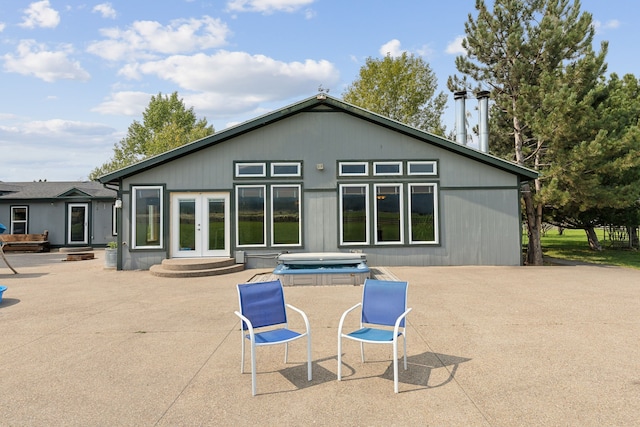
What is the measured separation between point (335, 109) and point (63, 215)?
16709mm

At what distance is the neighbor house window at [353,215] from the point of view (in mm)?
11867

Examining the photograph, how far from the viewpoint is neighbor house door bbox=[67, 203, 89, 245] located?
20391mm

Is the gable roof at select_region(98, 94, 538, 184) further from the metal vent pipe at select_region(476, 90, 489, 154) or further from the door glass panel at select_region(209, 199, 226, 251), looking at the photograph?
the metal vent pipe at select_region(476, 90, 489, 154)

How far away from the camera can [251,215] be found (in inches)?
467

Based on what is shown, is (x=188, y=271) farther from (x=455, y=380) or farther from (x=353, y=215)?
(x=455, y=380)

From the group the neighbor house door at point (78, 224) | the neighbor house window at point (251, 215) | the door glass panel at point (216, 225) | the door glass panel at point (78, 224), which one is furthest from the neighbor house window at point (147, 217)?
the door glass panel at point (78, 224)

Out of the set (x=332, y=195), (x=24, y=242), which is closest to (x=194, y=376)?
(x=332, y=195)

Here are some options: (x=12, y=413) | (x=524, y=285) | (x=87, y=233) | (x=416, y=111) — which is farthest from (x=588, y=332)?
(x=416, y=111)

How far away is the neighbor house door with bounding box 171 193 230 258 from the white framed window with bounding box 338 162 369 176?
12.0ft

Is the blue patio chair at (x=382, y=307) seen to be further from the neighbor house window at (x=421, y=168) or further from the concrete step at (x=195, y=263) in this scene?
the neighbor house window at (x=421, y=168)

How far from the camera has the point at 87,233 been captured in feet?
67.3

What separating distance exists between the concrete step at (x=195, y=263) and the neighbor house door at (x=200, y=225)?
58 cm

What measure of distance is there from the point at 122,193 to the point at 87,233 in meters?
11.1

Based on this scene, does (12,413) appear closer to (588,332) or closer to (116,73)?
(588,332)
